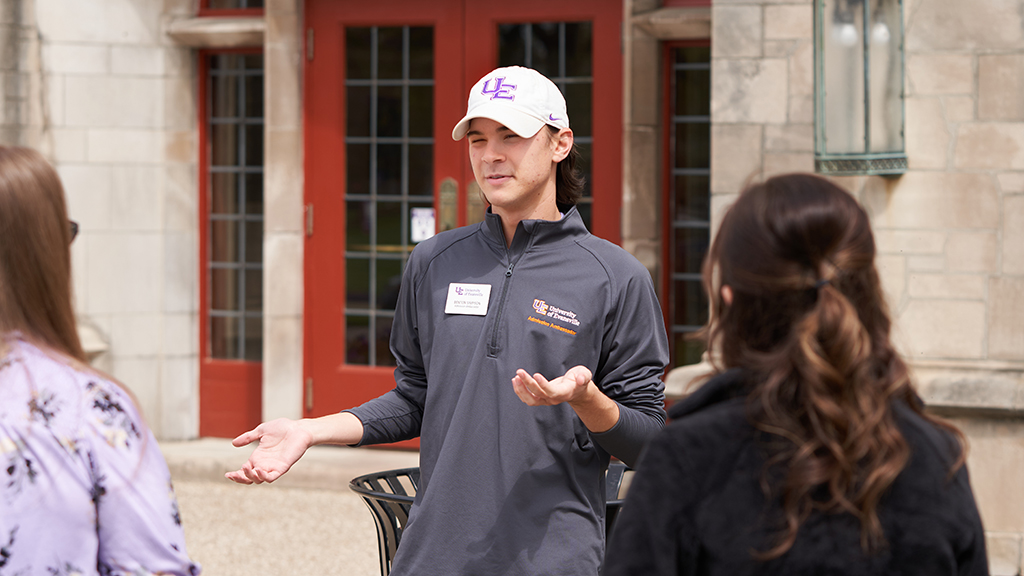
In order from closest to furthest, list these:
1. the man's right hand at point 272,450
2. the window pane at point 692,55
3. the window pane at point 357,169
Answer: the man's right hand at point 272,450, the window pane at point 692,55, the window pane at point 357,169

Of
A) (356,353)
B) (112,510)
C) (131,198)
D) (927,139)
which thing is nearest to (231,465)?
(356,353)

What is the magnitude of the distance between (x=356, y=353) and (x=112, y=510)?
516 cm

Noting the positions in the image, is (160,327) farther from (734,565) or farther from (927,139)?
(734,565)

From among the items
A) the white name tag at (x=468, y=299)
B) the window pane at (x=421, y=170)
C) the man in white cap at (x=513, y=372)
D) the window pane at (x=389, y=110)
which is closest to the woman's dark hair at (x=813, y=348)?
the man in white cap at (x=513, y=372)

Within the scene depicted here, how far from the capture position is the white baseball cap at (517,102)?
2.30 meters

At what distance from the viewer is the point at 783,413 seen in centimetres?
138

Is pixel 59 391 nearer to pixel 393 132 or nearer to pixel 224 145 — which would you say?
pixel 393 132

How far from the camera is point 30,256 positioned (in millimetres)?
1547

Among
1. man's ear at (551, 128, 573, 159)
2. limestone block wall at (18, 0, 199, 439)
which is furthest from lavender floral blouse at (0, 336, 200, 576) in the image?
limestone block wall at (18, 0, 199, 439)

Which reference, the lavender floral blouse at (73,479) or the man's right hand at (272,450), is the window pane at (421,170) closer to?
the man's right hand at (272,450)

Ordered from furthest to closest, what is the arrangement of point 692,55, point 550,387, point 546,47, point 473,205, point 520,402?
point 473,205 → point 546,47 → point 692,55 → point 520,402 → point 550,387

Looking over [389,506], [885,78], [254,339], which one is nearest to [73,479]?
[389,506]

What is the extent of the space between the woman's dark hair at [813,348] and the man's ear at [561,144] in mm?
979

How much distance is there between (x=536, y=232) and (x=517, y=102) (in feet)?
0.90
